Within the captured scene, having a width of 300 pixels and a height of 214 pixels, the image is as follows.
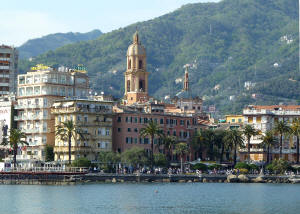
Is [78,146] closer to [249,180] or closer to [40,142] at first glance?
[40,142]

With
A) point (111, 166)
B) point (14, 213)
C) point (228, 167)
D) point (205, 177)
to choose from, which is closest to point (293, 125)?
point (228, 167)

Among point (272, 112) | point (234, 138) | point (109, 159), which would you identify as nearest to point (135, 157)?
point (109, 159)

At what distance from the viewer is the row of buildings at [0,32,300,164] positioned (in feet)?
557

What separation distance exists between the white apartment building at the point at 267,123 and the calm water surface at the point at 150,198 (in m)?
38.3

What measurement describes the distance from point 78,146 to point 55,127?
10.9 metres

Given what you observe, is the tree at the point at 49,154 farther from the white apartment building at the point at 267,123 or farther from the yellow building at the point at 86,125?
the white apartment building at the point at 267,123

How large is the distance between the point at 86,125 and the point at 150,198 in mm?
→ 50896

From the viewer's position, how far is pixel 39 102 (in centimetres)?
17862

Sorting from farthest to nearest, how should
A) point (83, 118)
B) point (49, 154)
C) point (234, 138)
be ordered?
1. point (234, 138)
2. point (49, 154)
3. point (83, 118)

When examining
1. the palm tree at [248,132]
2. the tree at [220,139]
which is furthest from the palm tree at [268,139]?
the tree at [220,139]

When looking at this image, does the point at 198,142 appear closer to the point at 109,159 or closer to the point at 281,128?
the point at 281,128

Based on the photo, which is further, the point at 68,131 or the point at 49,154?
the point at 49,154

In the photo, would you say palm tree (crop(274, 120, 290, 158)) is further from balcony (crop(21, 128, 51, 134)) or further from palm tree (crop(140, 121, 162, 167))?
balcony (crop(21, 128, 51, 134))

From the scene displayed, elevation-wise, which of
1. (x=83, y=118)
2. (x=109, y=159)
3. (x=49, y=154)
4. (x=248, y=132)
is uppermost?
(x=83, y=118)
